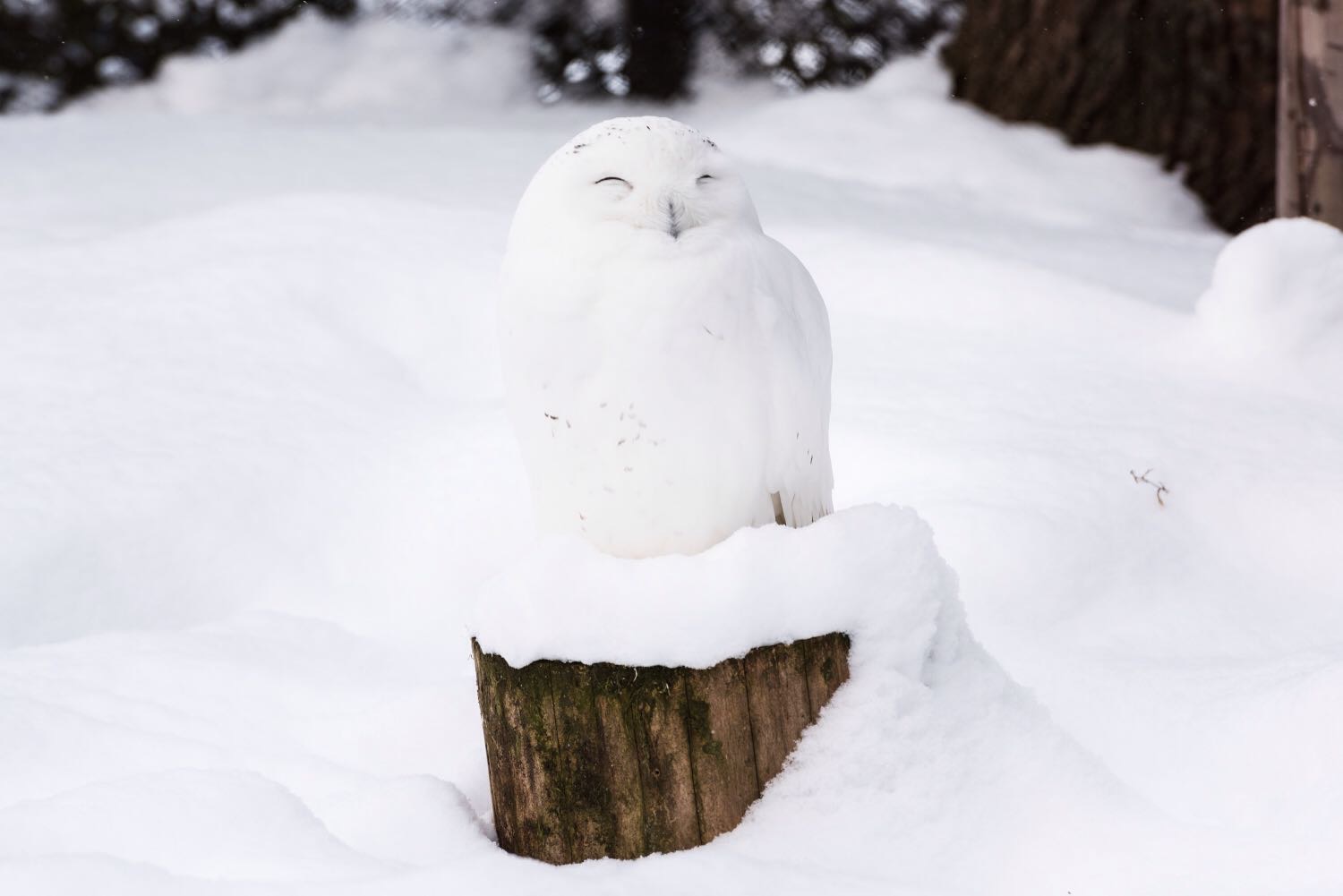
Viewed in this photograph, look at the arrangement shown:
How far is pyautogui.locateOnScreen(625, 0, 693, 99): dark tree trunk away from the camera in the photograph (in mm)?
5586

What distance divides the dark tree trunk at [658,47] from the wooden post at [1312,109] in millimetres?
2553

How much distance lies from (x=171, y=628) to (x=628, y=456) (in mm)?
1324

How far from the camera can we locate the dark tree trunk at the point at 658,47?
18.3ft

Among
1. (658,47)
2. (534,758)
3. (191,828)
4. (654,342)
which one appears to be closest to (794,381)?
(654,342)

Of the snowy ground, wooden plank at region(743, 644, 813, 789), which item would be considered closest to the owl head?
wooden plank at region(743, 644, 813, 789)

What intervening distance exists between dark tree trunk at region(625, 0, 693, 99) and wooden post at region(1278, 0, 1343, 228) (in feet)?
8.38

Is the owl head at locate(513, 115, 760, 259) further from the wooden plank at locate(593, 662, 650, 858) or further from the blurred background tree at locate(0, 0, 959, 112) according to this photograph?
the blurred background tree at locate(0, 0, 959, 112)

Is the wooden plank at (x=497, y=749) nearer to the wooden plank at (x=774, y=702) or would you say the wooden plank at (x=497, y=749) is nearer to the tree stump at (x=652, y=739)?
the tree stump at (x=652, y=739)

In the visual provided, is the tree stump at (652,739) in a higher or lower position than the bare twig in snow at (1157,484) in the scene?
higher

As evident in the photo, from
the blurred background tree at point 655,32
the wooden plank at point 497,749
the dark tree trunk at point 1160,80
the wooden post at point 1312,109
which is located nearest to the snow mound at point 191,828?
the wooden plank at point 497,749

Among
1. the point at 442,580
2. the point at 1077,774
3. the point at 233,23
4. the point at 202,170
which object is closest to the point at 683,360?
the point at 1077,774

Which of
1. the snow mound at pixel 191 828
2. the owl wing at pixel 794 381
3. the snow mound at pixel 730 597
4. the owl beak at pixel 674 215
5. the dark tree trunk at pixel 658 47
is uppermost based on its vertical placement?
the owl beak at pixel 674 215

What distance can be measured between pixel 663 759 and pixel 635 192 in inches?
26.0

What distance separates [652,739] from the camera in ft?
5.02
